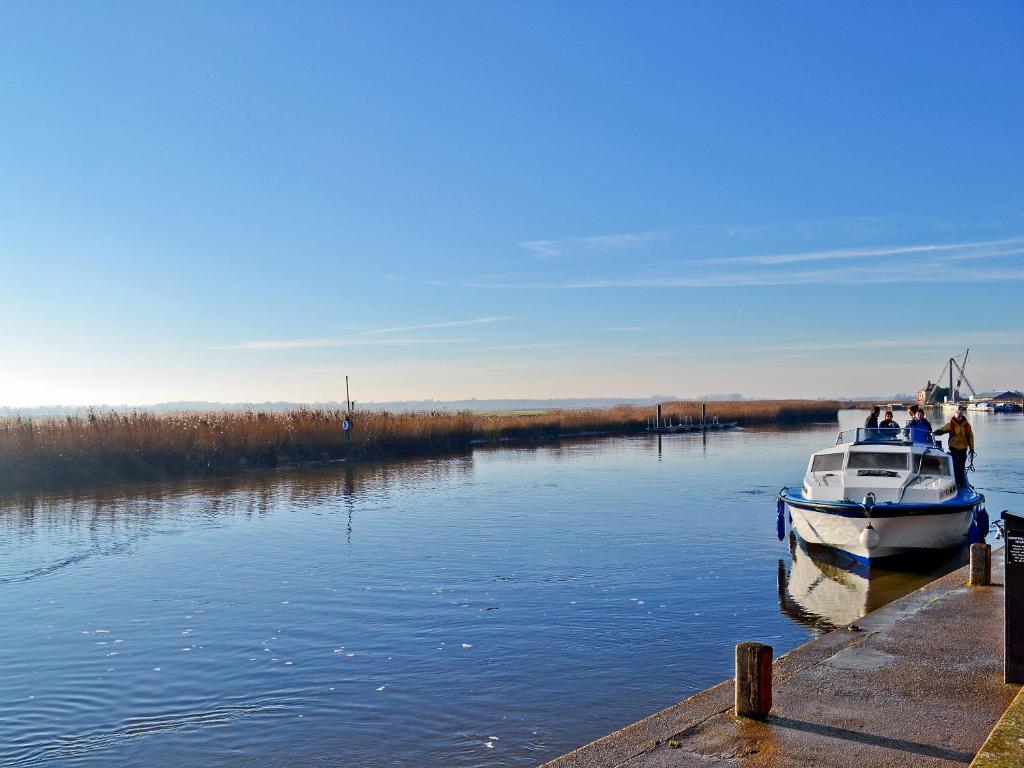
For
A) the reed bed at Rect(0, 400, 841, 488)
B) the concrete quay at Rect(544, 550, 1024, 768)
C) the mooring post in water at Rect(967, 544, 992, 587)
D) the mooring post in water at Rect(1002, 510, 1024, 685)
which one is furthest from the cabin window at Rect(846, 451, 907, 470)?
the reed bed at Rect(0, 400, 841, 488)

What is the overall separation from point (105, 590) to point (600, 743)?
417 inches

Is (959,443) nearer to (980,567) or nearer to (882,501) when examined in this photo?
(882,501)

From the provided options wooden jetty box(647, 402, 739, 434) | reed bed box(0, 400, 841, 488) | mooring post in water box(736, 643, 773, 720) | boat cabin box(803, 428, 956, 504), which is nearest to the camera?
mooring post in water box(736, 643, 773, 720)

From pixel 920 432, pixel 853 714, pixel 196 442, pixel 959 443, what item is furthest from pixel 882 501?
pixel 196 442

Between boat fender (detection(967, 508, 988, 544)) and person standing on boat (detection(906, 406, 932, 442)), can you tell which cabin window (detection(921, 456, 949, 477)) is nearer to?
boat fender (detection(967, 508, 988, 544))

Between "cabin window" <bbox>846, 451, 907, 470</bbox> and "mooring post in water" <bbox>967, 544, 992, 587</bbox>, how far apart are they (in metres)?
6.53

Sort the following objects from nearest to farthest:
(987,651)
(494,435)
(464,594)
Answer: (987,651) < (464,594) < (494,435)

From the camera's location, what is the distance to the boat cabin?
17078 millimetres

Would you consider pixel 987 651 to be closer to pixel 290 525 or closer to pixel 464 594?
pixel 464 594

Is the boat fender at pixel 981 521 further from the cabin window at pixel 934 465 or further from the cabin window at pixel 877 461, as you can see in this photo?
the cabin window at pixel 877 461

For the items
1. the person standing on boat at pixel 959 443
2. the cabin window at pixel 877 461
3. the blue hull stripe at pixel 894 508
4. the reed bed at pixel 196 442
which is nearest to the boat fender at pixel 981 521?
the blue hull stripe at pixel 894 508

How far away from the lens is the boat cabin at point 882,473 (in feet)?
56.0

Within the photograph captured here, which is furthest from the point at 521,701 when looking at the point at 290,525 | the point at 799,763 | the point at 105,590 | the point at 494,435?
the point at 494,435

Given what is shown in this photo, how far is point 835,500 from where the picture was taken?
1719cm
